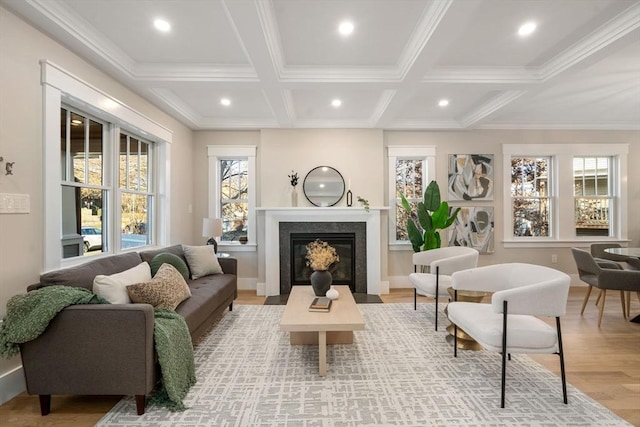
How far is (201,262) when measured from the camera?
3.76 meters

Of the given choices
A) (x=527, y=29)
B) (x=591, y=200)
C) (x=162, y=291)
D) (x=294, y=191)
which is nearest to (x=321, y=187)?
(x=294, y=191)

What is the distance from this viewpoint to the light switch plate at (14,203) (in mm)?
2039

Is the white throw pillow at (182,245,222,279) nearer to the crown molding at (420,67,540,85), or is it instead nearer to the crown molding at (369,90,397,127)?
the crown molding at (369,90,397,127)

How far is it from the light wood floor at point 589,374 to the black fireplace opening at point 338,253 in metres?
2.66

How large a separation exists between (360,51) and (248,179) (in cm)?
285

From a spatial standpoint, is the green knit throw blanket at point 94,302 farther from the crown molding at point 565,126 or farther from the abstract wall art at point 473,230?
the crown molding at point 565,126

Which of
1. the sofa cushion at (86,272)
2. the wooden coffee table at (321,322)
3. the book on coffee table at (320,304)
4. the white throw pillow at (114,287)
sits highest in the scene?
the sofa cushion at (86,272)

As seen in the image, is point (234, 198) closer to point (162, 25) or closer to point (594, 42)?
point (162, 25)

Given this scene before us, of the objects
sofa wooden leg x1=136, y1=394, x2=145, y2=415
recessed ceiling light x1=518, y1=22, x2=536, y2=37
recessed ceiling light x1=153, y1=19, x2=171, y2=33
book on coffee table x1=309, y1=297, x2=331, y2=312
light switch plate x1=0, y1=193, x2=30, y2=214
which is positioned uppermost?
recessed ceiling light x1=153, y1=19, x2=171, y2=33

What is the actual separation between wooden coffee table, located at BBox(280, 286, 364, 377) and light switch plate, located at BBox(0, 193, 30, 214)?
196cm

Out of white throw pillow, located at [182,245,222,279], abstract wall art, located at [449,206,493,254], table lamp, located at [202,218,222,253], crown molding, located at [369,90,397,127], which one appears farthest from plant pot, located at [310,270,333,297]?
abstract wall art, located at [449,206,493,254]

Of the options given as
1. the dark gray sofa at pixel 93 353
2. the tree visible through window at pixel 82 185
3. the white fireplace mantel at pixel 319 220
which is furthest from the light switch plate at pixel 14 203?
the white fireplace mantel at pixel 319 220

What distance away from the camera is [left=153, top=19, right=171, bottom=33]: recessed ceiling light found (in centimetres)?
244

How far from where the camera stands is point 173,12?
7.65 feet
